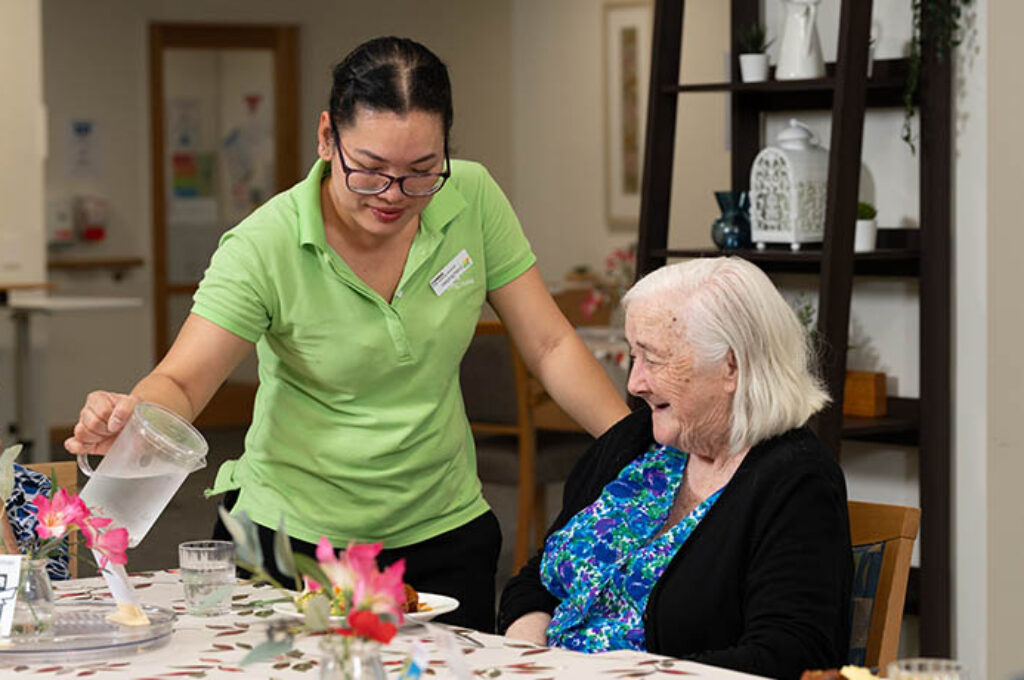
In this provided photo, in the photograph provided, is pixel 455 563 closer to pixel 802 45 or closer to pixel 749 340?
pixel 749 340

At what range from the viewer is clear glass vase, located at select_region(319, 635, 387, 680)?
1.33 m

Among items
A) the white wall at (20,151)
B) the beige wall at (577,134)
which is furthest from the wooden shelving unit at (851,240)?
the beige wall at (577,134)

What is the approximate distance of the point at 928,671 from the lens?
1.48 m

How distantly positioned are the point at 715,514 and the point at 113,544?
0.76 m

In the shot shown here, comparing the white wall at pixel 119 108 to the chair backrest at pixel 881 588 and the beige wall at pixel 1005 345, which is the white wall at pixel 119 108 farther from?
the chair backrest at pixel 881 588

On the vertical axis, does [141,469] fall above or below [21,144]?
below

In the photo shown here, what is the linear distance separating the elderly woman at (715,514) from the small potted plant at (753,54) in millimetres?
1734

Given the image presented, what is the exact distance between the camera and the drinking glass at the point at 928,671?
4.82 feet

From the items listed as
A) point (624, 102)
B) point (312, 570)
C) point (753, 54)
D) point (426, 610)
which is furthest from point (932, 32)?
point (624, 102)

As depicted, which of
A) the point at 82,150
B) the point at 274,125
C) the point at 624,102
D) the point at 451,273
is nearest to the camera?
the point at 451,273

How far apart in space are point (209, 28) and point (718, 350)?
781cm

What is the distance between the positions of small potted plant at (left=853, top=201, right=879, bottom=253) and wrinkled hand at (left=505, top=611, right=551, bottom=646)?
165 cm

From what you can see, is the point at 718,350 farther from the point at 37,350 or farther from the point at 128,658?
the point at 37,350

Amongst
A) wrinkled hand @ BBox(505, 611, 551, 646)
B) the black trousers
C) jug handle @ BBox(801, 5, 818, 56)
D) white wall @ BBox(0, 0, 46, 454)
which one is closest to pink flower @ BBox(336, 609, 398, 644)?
wrinkled hand @ BBox(505, 611, 551, 646)
